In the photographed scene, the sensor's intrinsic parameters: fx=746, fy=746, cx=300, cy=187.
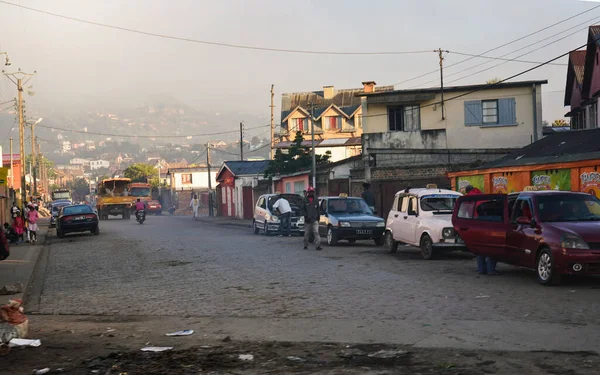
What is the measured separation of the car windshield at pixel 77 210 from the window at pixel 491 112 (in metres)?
23.0

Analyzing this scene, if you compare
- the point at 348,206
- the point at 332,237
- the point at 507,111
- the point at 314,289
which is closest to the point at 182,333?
the point at 314,289

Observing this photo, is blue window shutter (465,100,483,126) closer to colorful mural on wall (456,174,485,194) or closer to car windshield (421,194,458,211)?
colorful mural on wall (456,174,485,194)

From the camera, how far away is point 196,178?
121 metres

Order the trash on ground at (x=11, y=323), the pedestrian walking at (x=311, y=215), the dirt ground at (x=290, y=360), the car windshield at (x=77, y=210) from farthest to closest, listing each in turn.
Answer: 1. the car windshield at (x=77, y=210)
2. the pedestrian walking at (x=311, y=215)
3. the trash on ground at (x=11, y=323)
4. the dirt ground at (x=290, y=360)

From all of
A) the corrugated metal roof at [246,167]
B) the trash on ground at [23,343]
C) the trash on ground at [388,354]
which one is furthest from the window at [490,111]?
the trash on ground at [23,343]

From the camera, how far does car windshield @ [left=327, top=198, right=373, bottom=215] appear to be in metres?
25.8

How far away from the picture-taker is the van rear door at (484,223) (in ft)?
47.8

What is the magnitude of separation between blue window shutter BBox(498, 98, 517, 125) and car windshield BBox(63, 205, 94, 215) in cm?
2458

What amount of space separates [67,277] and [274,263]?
4.92 m

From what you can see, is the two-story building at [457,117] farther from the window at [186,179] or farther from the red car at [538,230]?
the window at [186,179]

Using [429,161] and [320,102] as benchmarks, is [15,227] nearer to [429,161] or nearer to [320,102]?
[429,161]

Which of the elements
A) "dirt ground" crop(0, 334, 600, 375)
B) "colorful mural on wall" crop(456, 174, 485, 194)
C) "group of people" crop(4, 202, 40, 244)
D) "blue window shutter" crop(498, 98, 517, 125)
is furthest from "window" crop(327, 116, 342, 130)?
"dirt ground" crop(0, 334, 600, 375)

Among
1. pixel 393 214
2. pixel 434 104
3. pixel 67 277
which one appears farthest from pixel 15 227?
pixel 434 104

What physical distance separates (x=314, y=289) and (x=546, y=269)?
13.4 feet
